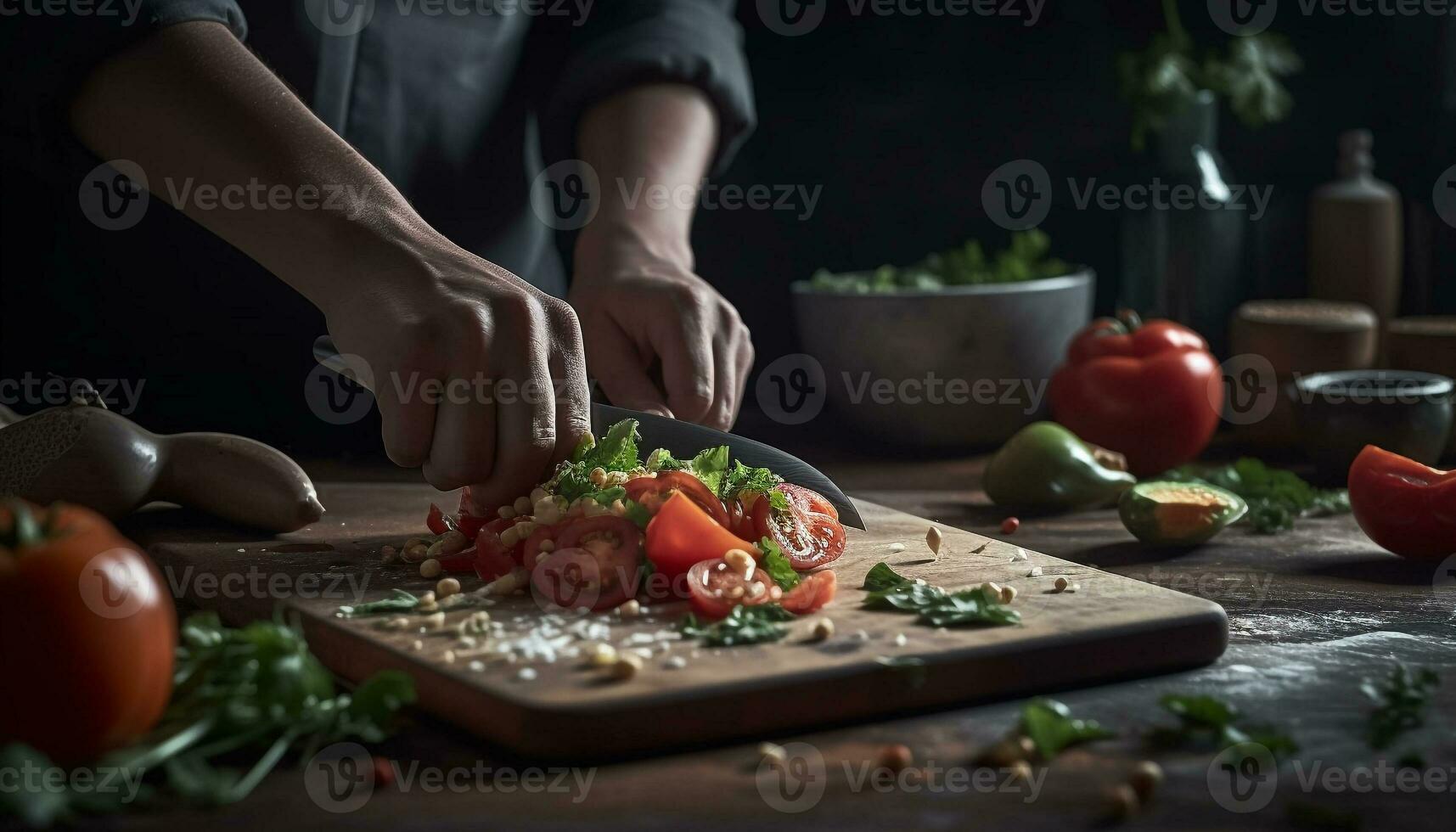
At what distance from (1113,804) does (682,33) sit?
167 cm

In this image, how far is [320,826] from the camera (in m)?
0.88

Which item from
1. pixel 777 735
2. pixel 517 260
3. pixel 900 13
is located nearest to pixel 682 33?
pixel 517 260

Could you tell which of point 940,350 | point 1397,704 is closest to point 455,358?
point 1397,704

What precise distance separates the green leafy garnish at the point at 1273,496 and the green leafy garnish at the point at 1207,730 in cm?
79

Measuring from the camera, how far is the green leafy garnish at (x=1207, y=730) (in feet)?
3.29

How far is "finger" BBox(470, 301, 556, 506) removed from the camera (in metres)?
1.37

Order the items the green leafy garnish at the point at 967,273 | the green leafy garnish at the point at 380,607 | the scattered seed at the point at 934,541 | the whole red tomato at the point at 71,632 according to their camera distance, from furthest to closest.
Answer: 1. the green leafy garnish at the point at 967,273
2. the scattered seed at the point at 934,541
3. the green leafy garnish at the point at 380,607
4. the whole red tomato at the point at 71,632

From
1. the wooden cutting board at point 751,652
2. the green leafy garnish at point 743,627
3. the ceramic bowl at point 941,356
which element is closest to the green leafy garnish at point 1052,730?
the wooden cutting board at point 751,652

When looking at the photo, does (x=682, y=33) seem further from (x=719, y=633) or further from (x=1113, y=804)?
(x=1113, y=804)

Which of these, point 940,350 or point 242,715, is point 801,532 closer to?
point 242,715

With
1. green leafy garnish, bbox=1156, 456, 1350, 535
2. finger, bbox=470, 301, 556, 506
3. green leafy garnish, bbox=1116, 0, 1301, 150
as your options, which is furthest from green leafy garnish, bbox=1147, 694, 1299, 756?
green leafy garnish, bbox=1116, 0, 1301, 150

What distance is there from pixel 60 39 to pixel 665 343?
80 cm

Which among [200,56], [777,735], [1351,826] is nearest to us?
[1351,826]

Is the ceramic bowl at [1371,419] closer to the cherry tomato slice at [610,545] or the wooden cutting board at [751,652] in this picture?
the wooden cutting board at [751,652]
